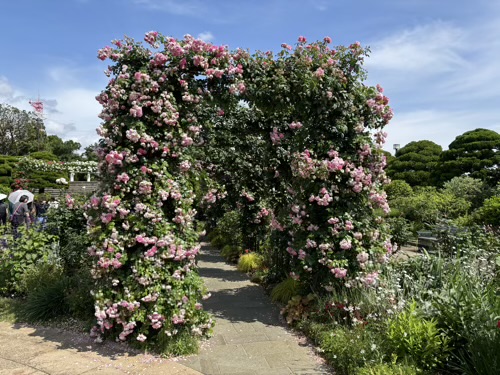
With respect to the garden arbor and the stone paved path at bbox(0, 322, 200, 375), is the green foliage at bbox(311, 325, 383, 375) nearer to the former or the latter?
the garden arbor

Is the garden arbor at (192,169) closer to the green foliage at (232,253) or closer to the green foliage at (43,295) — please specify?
the green foliage at (43,295)

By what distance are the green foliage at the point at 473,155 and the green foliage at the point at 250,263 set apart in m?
13.5

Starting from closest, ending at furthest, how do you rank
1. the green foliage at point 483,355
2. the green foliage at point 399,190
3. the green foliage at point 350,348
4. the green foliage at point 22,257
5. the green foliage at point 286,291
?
the green foliage at point 483,355 < the green foliage at point 350,348 < the green foliage at point 22,257 < the green foliage at point 286,291 < the green foliage at point 399,190

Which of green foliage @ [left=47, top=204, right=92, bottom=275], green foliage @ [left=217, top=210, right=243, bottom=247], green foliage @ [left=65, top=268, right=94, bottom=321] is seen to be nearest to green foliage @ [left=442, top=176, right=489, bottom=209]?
green foliage @ [left=217, top=210, right=243, bottom=247]

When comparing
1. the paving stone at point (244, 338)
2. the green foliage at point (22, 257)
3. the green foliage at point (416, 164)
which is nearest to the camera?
the paving stone at point (244, 338)

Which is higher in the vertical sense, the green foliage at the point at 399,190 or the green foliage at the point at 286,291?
the green foliage at the point at 399,190

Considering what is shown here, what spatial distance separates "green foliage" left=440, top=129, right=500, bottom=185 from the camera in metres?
17.5

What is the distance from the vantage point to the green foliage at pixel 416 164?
Answer: 835 inches

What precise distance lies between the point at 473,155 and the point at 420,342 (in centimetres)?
1742

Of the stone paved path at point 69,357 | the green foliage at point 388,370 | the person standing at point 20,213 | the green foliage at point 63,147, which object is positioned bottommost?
the stone paved path at point 69,357

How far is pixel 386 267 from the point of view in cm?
463

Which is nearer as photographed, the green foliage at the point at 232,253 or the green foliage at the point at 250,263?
the green foliage at the point at 250,263

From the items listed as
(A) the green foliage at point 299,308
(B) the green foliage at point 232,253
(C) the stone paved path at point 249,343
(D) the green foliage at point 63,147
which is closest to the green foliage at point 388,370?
(C) the stone paved path at point 249,343

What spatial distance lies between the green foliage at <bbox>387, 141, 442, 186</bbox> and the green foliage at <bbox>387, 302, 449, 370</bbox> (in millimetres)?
18676
